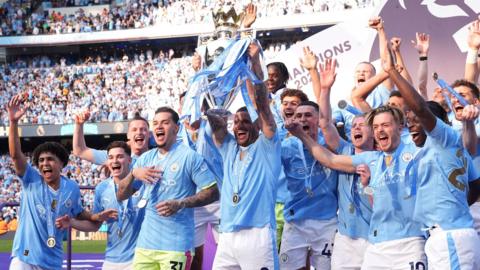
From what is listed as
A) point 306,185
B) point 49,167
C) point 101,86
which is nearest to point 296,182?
point 306,185

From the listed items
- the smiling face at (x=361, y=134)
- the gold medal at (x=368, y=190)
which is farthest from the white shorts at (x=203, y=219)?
the gold medal at (x=368, y=190)

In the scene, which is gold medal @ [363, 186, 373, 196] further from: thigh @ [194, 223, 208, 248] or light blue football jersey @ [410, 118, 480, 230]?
thigh @ [194, 223, 208, 248]

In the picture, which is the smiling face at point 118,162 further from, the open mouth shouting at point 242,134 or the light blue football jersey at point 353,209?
the light blue football jersey at point 353,209

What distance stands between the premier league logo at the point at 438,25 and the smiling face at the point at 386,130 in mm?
4581

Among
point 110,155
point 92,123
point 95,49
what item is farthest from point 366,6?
point 110,155

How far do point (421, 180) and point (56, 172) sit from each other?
3135mm

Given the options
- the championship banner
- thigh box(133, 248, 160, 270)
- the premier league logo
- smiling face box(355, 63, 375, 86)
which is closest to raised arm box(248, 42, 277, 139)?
thigh box(133, 248, 160, 270)

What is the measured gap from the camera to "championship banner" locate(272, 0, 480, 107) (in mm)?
9305

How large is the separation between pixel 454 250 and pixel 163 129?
2.32m

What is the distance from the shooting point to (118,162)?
6.55m

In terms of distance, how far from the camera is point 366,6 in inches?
1173

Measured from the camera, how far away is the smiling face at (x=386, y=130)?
5039 millimetres

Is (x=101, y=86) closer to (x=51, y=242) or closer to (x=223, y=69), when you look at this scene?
(x=51, y=242)

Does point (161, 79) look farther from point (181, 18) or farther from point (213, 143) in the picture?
point (213, 143)
